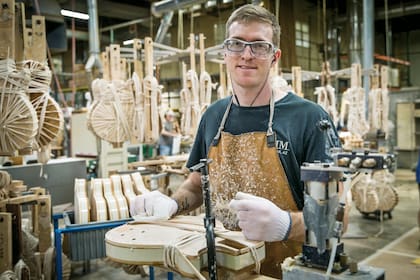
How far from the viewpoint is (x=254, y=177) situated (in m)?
1.59

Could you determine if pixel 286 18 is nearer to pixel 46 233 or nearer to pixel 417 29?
pixel 46 233

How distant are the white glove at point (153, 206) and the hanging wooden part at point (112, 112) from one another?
2.58 m

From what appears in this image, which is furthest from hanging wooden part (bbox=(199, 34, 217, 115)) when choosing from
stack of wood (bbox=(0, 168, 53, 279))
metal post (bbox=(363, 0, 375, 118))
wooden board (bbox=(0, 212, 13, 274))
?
metal post (bbox=(363, 0, 375, 118))

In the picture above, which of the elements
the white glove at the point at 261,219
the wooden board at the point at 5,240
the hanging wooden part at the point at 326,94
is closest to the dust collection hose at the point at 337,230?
the white glove at the point at 261,219

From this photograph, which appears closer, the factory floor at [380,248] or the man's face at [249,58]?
the man's face at [249,58]

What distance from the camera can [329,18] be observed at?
6.45 metres

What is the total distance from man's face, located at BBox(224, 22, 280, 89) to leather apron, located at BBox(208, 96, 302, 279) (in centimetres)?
15

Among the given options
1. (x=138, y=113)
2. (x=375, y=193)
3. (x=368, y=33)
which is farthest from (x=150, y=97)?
(x=368, y=33)

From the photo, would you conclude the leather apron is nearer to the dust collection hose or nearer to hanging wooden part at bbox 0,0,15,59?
the dust collection hose

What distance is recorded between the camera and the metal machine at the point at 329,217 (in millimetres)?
874

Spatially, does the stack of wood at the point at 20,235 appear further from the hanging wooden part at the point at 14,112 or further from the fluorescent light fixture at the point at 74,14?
the fluorescent light fixture at the point at 74,14

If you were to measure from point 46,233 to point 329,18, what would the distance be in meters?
5.40

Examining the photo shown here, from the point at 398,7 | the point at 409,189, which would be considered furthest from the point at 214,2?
the point at 398,7

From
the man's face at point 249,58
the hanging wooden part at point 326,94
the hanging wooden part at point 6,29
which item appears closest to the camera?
the man's face at point 249,58
